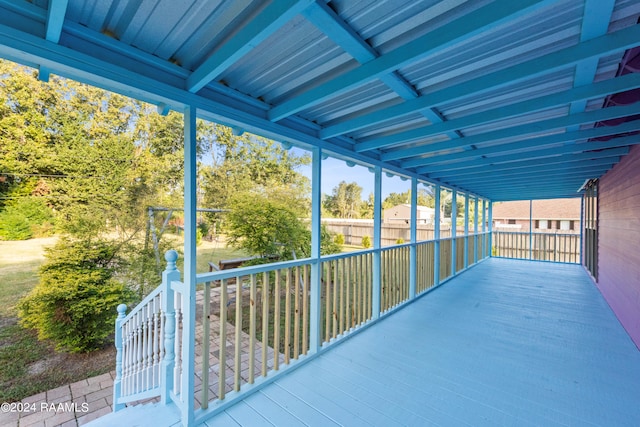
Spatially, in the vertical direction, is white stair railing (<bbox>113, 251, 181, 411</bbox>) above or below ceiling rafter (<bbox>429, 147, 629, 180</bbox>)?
below

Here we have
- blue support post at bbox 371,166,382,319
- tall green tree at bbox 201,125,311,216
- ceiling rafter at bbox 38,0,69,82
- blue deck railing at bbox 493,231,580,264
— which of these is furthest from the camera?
blue deck railing at bbox 493,231,580,264

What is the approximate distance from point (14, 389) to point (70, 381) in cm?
52

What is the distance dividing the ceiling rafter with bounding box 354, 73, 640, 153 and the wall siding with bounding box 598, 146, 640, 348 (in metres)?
2.34

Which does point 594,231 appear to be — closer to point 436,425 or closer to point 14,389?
point 436,425

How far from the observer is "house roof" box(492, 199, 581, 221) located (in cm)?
1595

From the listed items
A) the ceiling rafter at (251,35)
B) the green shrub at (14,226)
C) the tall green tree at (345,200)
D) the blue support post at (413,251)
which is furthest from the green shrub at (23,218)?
the tall green tree at (345,200)

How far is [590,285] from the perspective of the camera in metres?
5.71

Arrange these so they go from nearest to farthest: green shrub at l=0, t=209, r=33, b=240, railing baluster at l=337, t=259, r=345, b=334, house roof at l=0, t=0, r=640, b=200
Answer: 1. house roof at l=0, t=0, r=640, b=200
2. railing baluster at l=337, t=259, r=345, b=334
3. green shrub at l=0, t=209, r=33, b=240

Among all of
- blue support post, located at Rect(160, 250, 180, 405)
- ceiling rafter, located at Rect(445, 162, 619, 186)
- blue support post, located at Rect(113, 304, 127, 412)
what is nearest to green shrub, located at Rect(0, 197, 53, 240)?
blue support post, located at Rect(113, 304, 127, 412)

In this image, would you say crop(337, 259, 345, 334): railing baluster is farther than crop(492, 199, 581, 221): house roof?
No

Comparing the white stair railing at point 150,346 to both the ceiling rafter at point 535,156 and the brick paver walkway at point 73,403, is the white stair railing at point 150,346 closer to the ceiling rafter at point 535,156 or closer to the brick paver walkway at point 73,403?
the brick paver walkway at point 73,403

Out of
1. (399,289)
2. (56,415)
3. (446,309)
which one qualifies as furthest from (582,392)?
(56,415)

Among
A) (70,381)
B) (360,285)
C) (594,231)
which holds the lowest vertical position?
(70,381)

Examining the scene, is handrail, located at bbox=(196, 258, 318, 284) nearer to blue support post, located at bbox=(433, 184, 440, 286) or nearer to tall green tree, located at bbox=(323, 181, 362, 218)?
blue support post, located at bbox=(433, 184, 440, 286)
